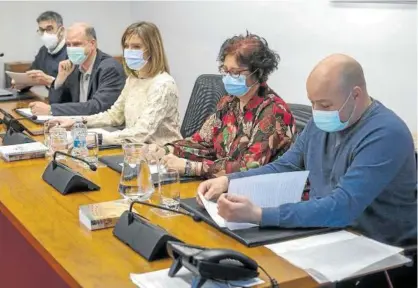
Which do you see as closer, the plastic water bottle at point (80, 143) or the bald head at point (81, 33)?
the plastic water bottle at point (80, 143)

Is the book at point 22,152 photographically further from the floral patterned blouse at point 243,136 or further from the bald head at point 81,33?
the bald head at point 81,33

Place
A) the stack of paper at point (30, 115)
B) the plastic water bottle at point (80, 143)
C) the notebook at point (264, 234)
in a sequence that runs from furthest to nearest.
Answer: the stack of paper at point (30, 115)
the plastic water bottle at point (80, 143)
the notebook at point (264, 234)

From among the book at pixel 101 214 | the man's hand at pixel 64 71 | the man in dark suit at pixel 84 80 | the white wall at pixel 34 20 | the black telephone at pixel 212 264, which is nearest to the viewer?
the black telephone at pixel 212 264

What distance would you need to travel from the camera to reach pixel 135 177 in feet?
6.38

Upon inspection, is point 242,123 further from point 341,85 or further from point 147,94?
point 147,94

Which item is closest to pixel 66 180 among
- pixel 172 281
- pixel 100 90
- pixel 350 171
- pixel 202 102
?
pixel 172 281

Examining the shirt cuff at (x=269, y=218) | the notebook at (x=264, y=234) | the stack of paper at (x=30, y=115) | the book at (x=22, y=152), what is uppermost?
the shirt cuff at (x=269, y=218)

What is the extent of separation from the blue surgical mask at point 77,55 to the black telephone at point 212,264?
241 cm

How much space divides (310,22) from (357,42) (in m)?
0.39

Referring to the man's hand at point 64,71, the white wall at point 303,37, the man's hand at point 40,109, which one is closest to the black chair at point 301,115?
the white wall at point 303,37

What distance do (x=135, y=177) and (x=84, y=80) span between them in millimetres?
1988

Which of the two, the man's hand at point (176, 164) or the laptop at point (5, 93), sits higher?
the man's hand at point (176, 164)

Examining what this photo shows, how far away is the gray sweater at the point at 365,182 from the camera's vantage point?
1747 mm

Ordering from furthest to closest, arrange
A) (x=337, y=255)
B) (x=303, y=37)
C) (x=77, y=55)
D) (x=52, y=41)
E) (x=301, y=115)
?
(x=52, y=41)
(x=77, y=55)
(x=303, y=37)
(x=301, y=115)
(x=337, y=255)
